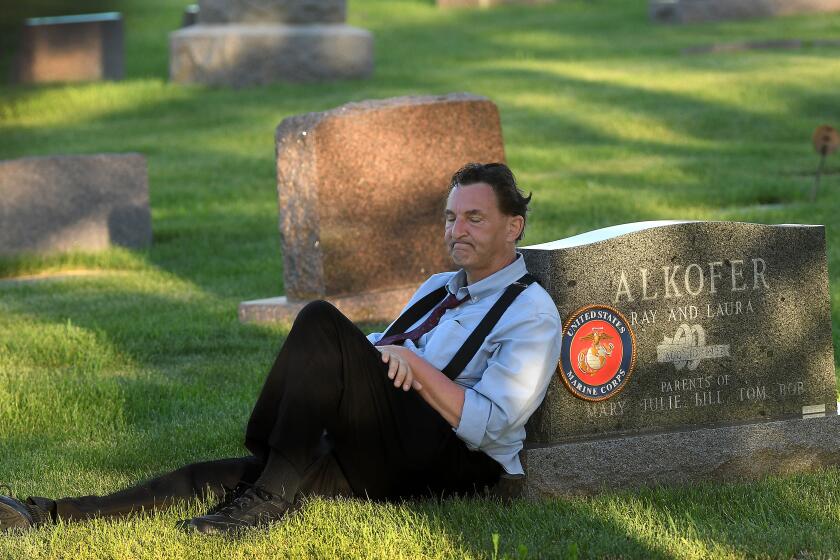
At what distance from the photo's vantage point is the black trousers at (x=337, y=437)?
4.57 m

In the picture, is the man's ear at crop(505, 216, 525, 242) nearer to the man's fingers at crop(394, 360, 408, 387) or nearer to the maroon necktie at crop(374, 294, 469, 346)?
the maroon necktie at crop(374, 294, 469, 346)

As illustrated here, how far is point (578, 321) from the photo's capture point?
16.3 feet

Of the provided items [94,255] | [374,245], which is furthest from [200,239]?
[374,245]

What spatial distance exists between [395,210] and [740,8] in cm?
1873

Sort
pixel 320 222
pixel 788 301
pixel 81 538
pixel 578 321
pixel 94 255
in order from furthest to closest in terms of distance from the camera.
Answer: pixel 94 255
pixel 320 222
pixel 788 301
pixel 578 321
pixel 81 538

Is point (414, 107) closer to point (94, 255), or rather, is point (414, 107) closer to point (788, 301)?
point (94, 255)

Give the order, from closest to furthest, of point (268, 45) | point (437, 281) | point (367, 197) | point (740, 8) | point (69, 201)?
point (437, 281), point (367, 197), point (69, 201), point (268, 45), point (740, 8)

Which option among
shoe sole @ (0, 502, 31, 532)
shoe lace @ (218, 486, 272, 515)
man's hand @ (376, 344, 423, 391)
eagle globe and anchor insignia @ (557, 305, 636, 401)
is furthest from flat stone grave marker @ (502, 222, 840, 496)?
shoe sole @ (0, 502, 31, 532)

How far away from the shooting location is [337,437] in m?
4.68

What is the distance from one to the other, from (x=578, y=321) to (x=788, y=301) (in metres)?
0.90

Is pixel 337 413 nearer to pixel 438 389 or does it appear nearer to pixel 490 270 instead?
pixel 438 389

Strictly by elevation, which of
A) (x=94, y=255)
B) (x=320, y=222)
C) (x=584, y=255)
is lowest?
(x=94, y=255)

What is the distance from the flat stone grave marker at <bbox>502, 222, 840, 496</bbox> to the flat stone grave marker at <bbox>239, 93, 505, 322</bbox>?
3.83m

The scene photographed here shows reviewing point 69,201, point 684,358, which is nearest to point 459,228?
point 684,358
